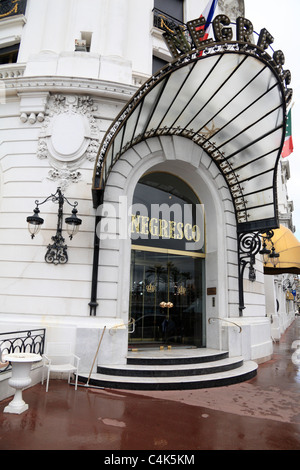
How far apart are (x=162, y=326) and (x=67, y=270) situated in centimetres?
412

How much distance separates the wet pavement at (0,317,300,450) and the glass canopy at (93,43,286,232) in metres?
4.96

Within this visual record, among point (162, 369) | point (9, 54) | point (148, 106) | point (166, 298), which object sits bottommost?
point (162, 369)

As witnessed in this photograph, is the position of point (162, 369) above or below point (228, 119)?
below

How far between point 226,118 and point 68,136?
202 inches

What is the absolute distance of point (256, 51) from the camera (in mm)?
7805

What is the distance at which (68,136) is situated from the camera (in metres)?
9.34

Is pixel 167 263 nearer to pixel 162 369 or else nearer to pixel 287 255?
pixel 162 369

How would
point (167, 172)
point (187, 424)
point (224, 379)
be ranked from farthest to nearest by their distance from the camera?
point (167, 172)
point (224, 379)
point (187, 424)

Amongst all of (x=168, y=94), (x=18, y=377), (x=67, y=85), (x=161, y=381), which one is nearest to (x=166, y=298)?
(x=161, y=381)

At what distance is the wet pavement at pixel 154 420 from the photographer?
437 cm

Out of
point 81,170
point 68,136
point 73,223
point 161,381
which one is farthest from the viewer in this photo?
point 68,136

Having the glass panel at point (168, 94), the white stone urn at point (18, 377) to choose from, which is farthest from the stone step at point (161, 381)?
the glass panel at point (168, 94)
